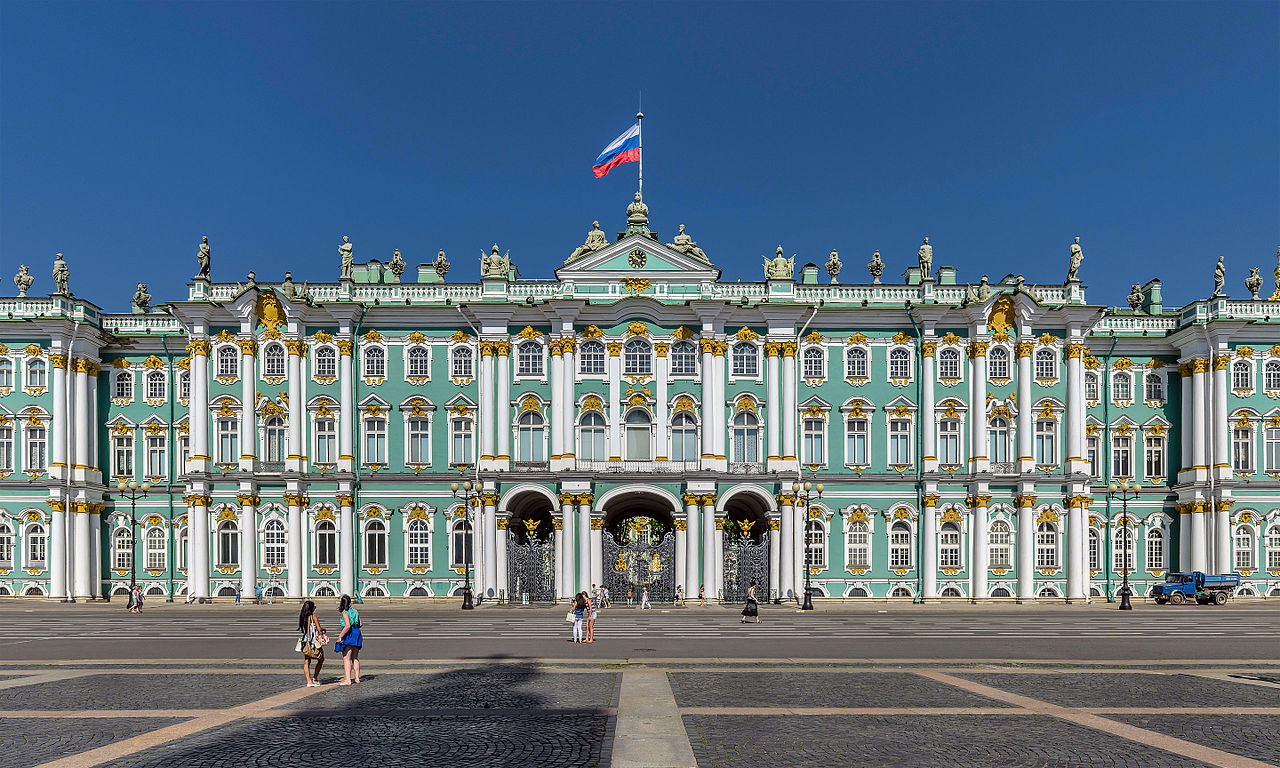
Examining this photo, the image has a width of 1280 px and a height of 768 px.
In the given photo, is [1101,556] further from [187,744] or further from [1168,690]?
[187,744]

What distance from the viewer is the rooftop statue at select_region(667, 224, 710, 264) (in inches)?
2092

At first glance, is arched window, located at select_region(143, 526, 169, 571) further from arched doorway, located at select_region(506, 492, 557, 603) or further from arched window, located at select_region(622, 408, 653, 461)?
arched window, located at select_region(622, 408, 653, 461)

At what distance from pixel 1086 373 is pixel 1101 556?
11130 millimetres

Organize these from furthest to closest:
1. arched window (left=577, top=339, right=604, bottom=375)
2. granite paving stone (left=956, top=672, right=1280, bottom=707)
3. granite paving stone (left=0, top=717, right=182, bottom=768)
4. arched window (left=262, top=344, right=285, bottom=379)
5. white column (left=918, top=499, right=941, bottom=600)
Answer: arched window (left=262, top=344, right=285, bottom=379) → white column (left=918, top=499, right=941, bottom=600) → arched window (left=577, top=339, right=604, bottom=375) → granite paving stone (left=956, top=672, right=1280, bottom=707) → granite paving stone (left=0, top=717, right=182, bottom=768)

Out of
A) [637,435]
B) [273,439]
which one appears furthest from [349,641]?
[273,439]

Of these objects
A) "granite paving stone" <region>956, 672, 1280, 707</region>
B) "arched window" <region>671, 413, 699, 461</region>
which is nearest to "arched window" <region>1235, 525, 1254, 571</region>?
"arched window" <region>671, 413, 699, 461</region>

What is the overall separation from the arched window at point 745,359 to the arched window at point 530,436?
→ 1150 cm

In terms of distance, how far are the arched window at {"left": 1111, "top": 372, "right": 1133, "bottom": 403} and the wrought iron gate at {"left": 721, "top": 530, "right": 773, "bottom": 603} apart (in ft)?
79.4

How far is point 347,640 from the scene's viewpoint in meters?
18.9

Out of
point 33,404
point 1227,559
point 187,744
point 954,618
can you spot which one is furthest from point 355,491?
point 1227,559

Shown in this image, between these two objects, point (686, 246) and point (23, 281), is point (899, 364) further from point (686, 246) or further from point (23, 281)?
point (23, 281)

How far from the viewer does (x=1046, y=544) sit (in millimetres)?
53781

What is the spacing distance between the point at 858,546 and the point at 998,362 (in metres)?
13.6

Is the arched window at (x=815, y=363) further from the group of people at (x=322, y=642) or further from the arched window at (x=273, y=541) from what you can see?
the group of people at (x=322, y=642)
